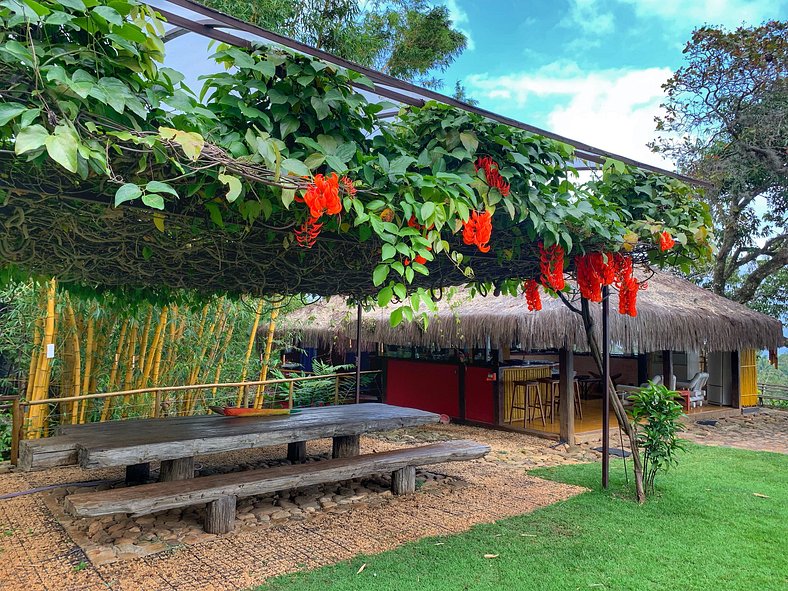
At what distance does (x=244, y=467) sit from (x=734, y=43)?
430 inches

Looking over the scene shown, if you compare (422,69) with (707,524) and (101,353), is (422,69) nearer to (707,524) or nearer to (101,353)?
(101,353)

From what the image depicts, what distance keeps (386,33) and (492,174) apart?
10.8 metres

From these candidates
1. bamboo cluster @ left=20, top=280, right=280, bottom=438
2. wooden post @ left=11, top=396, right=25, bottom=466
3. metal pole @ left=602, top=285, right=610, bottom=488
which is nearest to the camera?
metal pole @ left=602, top=285, right=610, bottom=488

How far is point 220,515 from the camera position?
11.8 feet

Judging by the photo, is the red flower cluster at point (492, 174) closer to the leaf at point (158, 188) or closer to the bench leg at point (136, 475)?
the leaf at point (158, 188)

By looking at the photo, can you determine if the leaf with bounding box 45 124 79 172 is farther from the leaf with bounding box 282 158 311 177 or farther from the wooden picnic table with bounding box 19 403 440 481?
the wooden picnic table with bounding box 19 403 440 481

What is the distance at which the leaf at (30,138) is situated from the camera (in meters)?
1.37

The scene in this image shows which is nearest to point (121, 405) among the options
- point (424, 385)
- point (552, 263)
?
point (552, 263)

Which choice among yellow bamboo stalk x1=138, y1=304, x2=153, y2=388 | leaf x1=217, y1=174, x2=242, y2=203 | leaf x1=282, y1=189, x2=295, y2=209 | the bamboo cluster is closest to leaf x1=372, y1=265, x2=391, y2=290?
leaf x1=282, y1=189, x2=295, y2=209

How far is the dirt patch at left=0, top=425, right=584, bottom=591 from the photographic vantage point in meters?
2.96

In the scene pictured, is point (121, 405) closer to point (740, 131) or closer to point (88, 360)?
point (88, 360)

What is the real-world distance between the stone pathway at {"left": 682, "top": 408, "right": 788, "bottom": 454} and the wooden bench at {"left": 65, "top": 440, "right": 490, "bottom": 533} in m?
4.56

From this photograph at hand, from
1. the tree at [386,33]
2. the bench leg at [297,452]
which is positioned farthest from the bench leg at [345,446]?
the tree at [386,33]

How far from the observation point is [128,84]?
1.67 meters
